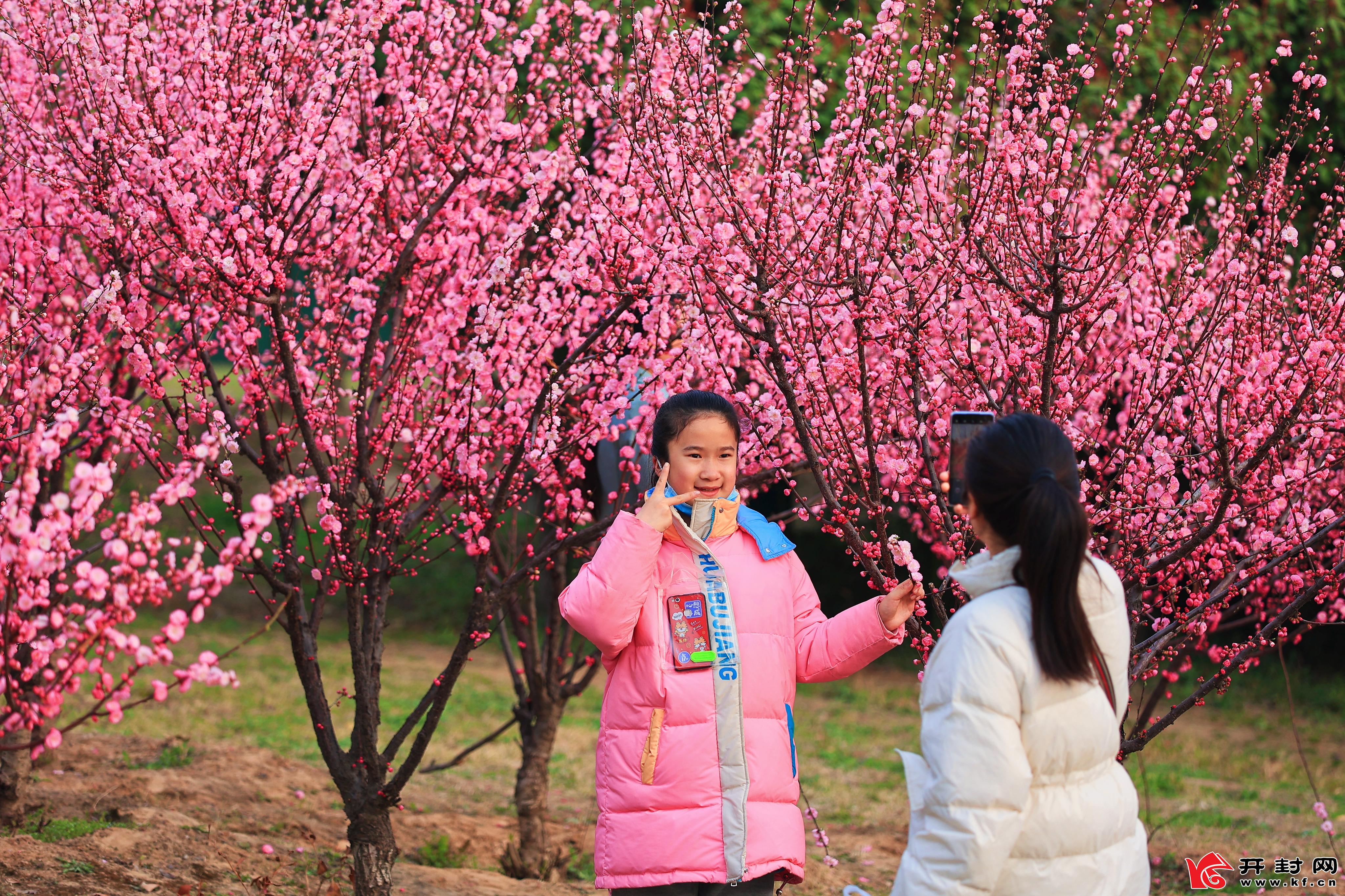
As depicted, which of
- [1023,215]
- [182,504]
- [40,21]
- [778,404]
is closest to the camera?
[182,504]

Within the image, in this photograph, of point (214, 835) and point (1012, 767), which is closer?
point (1012, 767)

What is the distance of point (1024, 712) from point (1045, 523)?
1.05ft

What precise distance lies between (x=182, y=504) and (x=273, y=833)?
8.08 ft

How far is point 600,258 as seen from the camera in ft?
13.7

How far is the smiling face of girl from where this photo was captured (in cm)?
281

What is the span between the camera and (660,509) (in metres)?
2.70

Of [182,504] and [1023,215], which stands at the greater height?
[1023,215]

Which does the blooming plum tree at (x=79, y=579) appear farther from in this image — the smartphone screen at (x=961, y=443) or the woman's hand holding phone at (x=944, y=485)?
the woman's hand holding phone at (x=944, y=485)

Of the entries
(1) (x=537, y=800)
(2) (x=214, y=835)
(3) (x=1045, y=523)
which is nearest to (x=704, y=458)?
(3) (x=1045, y=523)

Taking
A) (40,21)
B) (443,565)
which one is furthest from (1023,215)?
(443,565)

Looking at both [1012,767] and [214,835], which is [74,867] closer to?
[214,835]

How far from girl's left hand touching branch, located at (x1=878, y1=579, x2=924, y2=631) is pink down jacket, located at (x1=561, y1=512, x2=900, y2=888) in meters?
0.03

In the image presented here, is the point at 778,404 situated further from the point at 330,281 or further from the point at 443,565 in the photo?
the point at 443,565

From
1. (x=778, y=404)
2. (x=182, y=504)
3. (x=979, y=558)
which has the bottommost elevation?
(x=979, y=558)
